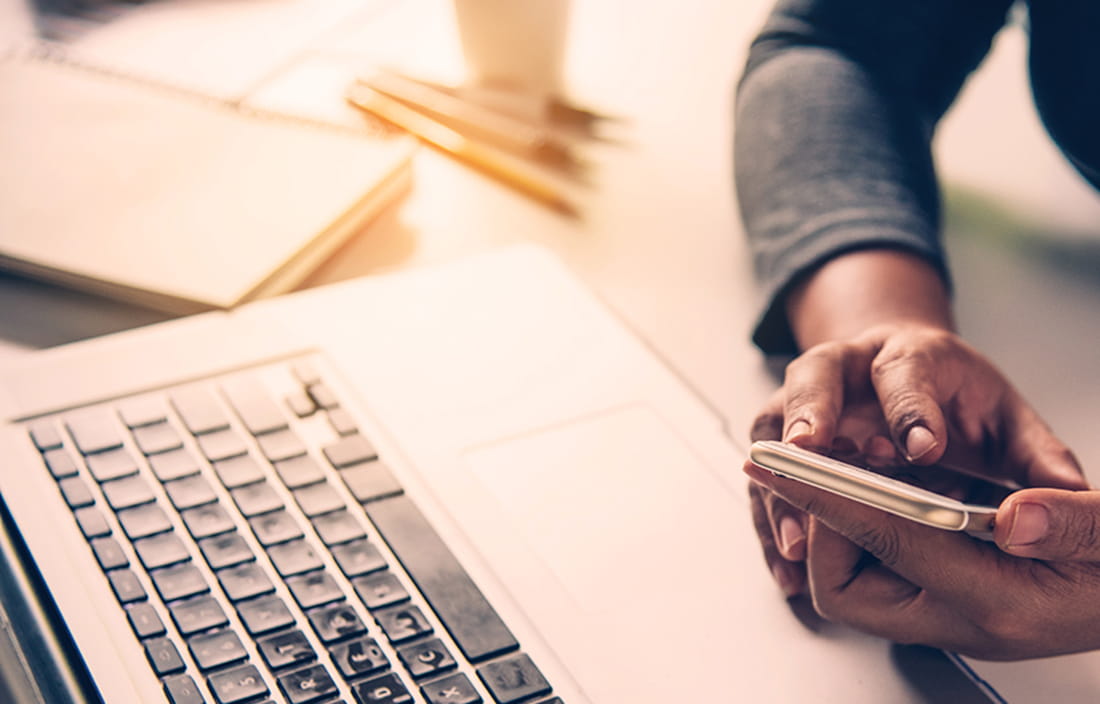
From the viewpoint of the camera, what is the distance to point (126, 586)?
0.36 metres

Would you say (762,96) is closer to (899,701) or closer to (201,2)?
(899,701)

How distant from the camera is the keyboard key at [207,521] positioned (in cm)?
38

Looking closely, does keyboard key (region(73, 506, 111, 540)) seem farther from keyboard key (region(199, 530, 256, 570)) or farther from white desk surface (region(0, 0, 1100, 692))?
white desk surface (region(0, 0, 1100, 692))

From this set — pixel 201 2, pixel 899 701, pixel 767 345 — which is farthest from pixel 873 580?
pixel 201 2

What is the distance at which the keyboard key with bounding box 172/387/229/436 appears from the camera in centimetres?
43

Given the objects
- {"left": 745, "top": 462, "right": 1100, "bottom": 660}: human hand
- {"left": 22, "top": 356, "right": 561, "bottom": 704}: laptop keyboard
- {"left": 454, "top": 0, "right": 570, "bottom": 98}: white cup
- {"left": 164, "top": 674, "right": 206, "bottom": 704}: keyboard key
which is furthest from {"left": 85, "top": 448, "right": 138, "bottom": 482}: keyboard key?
{"left": 454, "top": 0, "right": 570, "bottom": 98}: white cup

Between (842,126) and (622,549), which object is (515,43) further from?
(622,549)

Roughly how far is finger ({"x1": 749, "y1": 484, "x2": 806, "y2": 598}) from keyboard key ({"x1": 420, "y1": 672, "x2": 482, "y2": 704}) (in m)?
0.14

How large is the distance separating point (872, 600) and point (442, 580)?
165 mm

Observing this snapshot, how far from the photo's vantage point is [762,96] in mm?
651

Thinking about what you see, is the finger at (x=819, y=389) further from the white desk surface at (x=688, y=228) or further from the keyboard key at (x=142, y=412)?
the keyboard key at (x=142, y=412)

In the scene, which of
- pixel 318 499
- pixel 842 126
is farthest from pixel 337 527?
pixel 842 126

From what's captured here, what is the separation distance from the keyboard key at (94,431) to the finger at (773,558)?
273 mm

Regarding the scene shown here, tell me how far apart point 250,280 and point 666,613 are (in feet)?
0.95
